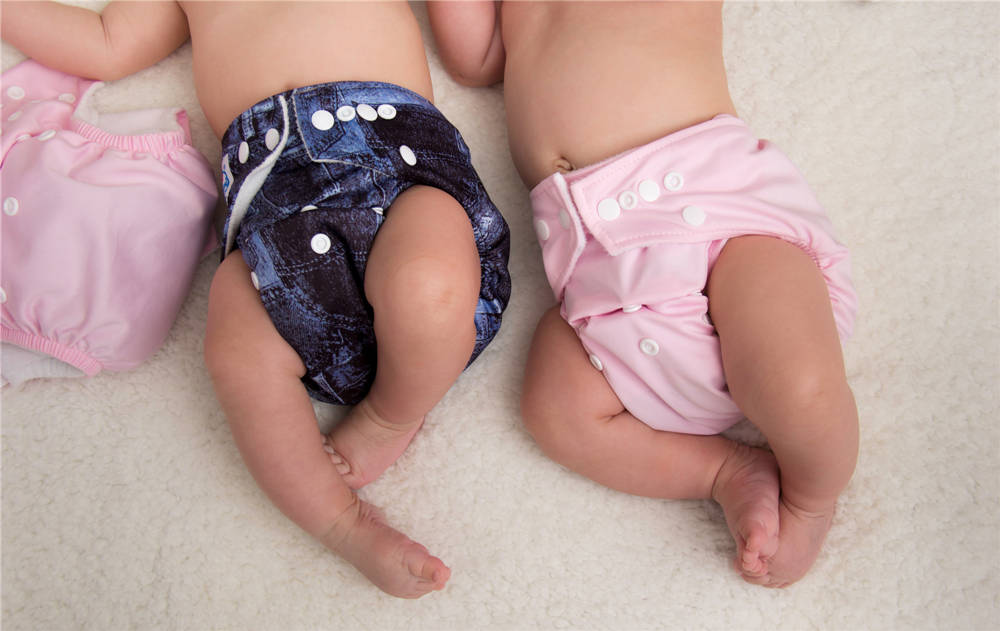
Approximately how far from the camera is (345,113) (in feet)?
3.29

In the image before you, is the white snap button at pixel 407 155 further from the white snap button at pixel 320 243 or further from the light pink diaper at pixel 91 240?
the light pink diaper at pixel 91 240

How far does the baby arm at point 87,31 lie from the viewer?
47.0 inches

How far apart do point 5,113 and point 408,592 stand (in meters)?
0.96

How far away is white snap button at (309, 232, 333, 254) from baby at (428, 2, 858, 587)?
302mm

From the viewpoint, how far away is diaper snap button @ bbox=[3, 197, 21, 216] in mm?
1064

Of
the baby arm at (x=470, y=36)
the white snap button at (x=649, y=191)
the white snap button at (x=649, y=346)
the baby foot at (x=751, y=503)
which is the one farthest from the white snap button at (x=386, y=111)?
the baby foot at (x=751, y=503)

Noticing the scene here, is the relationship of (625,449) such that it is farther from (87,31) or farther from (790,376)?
(87,31)

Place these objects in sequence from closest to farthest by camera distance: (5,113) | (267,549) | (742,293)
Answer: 1. (742,293)
2. (267,549)
3. (5,113)

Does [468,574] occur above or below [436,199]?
below

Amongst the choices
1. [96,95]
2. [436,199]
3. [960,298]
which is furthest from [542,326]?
[96,95]

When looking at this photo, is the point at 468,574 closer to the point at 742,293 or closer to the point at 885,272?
the point at 742,293

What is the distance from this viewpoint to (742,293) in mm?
934

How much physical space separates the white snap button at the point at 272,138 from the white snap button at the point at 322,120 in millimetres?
52

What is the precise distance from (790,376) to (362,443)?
0.55 meters
